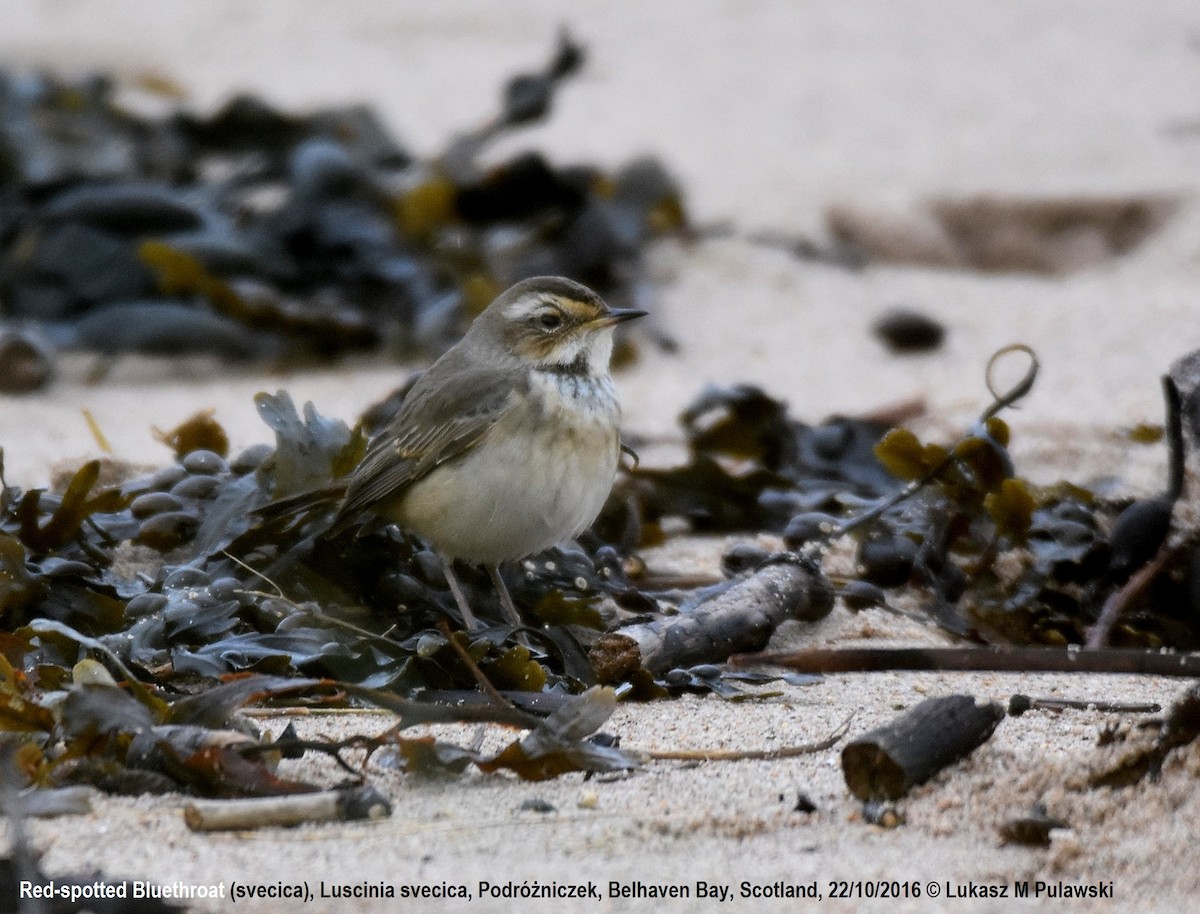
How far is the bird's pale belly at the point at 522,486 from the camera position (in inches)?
196

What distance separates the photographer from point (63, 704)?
11.3ft

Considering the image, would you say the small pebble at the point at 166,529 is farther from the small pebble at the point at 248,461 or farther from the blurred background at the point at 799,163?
the blurred background at the point at 799,163

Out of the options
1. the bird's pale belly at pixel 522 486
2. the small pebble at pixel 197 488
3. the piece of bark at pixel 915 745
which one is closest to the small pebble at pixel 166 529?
the small pebble at pixel 197 488

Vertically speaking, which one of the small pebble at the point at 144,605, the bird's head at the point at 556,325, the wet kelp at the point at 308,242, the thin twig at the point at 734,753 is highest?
the wet kelp at the point at 308,242

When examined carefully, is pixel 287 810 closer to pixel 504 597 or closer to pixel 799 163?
pixel 504 597

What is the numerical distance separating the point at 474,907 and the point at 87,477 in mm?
2332

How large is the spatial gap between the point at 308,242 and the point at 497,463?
4164 millimetres

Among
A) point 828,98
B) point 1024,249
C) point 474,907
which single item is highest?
point 828,98

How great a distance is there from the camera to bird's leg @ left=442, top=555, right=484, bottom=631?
16.0 ft

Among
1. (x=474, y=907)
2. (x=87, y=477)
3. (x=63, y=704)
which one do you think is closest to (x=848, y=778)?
(x=474, y=907)

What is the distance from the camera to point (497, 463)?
5090 millimetres

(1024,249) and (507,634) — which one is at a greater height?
(1024,249)

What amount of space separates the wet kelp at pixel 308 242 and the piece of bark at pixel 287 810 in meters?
4.81

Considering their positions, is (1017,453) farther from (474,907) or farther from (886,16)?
(886,16)
